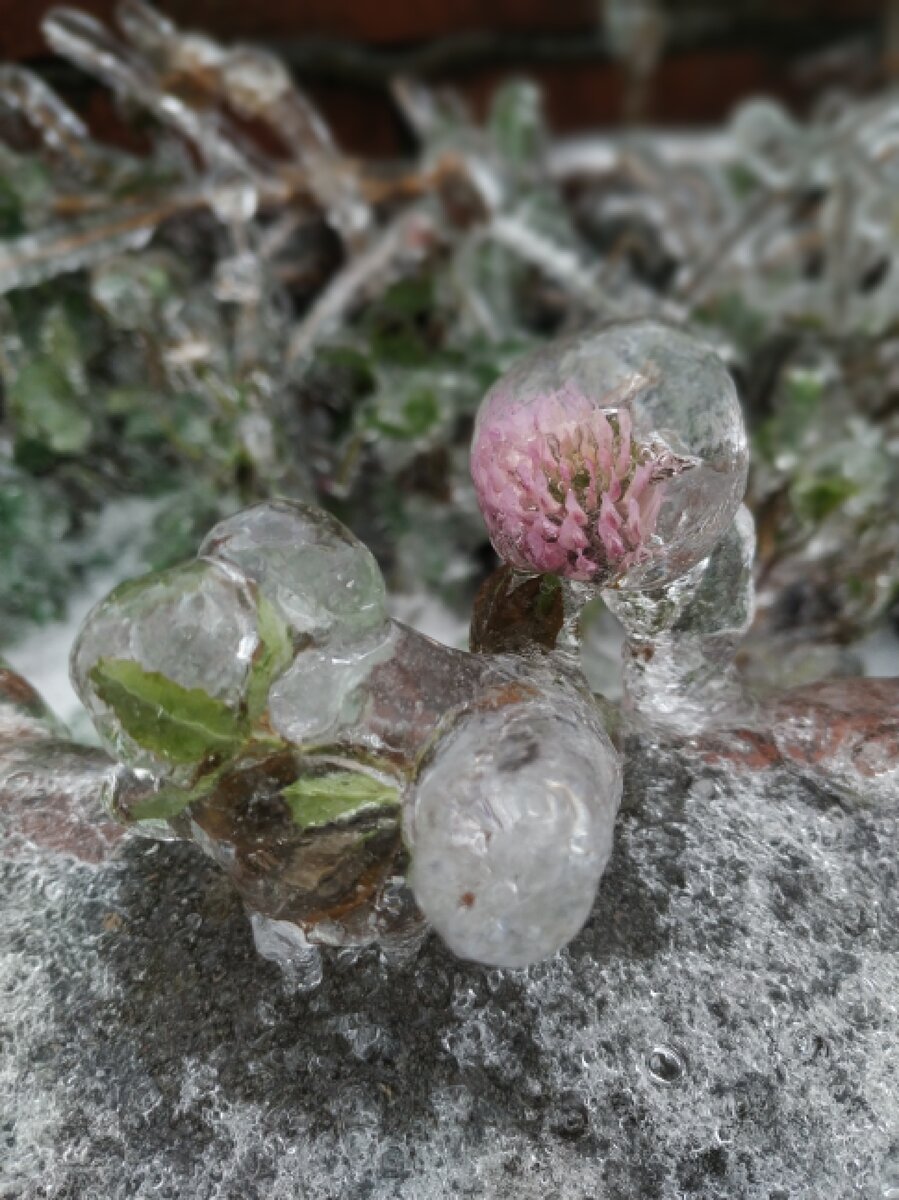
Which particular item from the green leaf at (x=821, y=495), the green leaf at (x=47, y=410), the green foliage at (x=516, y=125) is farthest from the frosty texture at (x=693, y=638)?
the green foliage at (x=516, y=125)

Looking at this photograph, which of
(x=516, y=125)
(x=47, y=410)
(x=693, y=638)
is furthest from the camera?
(x=516, y=125)

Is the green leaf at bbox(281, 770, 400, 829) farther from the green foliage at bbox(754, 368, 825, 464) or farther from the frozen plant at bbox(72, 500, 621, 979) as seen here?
the green foliage at bbox(754, 368, 825, 464)

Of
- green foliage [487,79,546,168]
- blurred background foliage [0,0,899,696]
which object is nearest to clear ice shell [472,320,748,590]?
blurred background foliage [0,0,899,696]

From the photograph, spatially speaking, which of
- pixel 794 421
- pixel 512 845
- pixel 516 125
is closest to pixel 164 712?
pixel 512 845

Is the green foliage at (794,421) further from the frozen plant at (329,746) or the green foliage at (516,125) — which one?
the frozen plant at (329,746)

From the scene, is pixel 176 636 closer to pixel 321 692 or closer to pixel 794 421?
pixel 321 692
